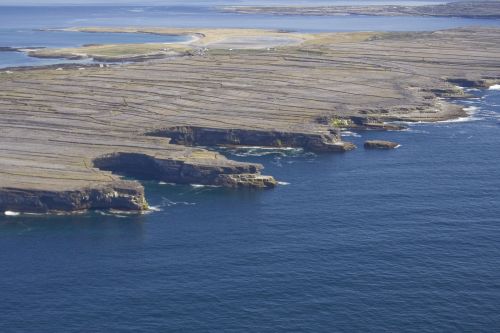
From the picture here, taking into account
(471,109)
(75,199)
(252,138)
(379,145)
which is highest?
(471,109)

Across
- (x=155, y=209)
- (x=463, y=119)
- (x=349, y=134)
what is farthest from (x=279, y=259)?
(x=463, y=119)

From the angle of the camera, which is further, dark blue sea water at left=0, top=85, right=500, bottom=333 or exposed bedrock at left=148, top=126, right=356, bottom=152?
exposed bedrock at left=148, top=126, right=356, bottom=152

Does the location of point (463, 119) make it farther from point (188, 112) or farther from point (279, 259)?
point (279, 259)

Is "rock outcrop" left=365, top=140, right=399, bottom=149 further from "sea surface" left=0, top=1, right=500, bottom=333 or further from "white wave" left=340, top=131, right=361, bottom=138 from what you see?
"sea surface" left=0, top=1, right=500, bottom=333

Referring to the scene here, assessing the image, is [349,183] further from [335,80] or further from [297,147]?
Result: [335,80]

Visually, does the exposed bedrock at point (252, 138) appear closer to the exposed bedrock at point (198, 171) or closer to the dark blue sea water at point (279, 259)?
the dark blue sea water at point (279, 259)

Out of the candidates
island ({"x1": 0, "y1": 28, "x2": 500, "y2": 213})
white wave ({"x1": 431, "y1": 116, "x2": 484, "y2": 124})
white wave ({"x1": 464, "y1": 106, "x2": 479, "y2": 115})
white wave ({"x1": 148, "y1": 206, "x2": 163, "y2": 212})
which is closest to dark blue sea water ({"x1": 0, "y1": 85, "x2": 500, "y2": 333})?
white wave ({"x1": 148, "y1": 206, "x2": 163, "y2": 212})

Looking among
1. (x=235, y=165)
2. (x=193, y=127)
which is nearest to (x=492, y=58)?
(x=193, y=127)
